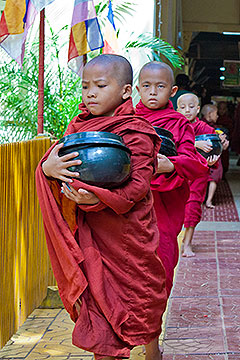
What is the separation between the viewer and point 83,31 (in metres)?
5.84

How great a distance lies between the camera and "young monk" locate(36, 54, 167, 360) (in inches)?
116

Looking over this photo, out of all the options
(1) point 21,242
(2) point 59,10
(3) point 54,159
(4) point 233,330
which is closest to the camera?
(3) point 54,159

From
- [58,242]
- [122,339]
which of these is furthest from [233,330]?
[58,242]

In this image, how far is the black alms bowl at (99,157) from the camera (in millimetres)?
2762

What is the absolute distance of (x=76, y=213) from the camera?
309 centimetres

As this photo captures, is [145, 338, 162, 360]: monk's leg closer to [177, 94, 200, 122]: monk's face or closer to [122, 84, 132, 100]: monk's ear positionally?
[122, 84, 132, 100]: monk's ear

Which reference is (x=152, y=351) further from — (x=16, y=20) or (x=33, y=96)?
(x=33, y=96)

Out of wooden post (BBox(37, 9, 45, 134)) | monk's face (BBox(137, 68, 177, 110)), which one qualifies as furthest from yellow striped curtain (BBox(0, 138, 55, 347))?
monk's face (BBox(137, 68, 177, 110))

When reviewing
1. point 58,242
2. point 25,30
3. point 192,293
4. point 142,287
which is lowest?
point 192,293

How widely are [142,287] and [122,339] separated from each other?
26 centimetres

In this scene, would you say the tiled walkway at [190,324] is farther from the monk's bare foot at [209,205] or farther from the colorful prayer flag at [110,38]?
the monk's bare foot at [209,205]

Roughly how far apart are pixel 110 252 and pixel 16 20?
7.75 feet

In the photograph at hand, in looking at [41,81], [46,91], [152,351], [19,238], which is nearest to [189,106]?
[41,81]

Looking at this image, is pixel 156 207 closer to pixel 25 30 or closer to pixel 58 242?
pixel 58 242
